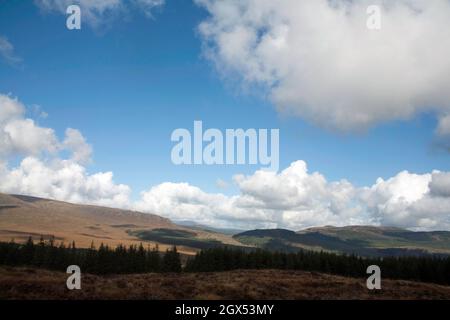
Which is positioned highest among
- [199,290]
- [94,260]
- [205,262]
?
[199,290]

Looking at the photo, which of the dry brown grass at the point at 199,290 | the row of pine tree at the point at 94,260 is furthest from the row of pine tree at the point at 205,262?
the dry brown grass at the point at 199,290

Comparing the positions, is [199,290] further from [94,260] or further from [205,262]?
[94,260]

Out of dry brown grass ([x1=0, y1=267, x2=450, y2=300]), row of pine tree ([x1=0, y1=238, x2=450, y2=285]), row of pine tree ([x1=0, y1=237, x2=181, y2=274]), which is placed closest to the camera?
dry brown grass ([x1=0, y1=267, x2=450, y2=300])

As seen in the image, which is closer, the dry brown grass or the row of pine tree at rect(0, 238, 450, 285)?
the dry brown grass

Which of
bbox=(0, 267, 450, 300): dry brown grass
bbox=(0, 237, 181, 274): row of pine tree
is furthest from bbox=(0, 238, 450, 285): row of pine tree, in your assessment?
bbox=(0, 267, 450, 300): dry brown grass

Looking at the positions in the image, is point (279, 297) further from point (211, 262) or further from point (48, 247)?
point (48, 247)

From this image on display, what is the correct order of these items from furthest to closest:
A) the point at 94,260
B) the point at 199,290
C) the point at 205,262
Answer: the point at 205,262 < the point at 94,260 < the point at 199,290

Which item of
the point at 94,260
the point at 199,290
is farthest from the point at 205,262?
the point at 199,290

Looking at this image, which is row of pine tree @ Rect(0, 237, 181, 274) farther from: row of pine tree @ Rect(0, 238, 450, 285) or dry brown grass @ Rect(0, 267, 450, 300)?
dry brown grass @ Rect(0, 267, 450, 300)
